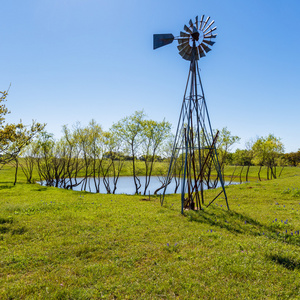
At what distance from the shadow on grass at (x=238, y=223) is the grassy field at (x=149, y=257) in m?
0.04

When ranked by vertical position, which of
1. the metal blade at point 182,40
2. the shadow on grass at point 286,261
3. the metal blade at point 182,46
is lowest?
the shadow on grass at point 286,261

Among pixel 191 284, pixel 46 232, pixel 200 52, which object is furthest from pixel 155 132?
pixel 191 284

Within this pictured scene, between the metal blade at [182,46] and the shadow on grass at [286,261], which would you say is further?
the metal blade at [182,46]

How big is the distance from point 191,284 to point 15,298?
13.9 feet

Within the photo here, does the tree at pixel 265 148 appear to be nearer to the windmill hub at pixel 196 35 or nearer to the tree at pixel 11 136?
the windmill hub at pixel 196 35

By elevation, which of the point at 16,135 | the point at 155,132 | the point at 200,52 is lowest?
the point at 16,135

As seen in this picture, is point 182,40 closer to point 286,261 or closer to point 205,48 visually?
point 205,48

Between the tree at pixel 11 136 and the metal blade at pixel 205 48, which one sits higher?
the metal blade at pixel 205 48

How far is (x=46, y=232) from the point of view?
28.0ft

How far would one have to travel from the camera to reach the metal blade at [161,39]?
12.2 m

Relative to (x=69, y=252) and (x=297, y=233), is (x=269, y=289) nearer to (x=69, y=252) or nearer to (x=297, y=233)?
(x=297, y=233)

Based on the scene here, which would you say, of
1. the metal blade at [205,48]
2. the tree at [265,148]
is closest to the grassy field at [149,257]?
the metal blade at [205,48]

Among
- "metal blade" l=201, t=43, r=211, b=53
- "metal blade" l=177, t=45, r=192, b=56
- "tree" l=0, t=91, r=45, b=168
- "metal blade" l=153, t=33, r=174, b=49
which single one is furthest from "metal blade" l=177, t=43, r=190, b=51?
"tree" l=0, t=91, r=45, b=168

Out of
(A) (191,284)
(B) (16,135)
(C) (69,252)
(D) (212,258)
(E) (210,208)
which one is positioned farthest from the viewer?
(E) (210,208)
